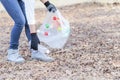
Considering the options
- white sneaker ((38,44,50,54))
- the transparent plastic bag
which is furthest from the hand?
white sneaker ((38,44,50,54))

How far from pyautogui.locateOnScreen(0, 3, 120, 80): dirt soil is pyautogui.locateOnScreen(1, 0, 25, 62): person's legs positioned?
0.11 m

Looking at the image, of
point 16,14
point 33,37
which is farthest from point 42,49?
point 16,14

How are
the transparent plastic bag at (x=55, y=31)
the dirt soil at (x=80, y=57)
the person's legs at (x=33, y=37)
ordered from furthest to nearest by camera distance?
1. the transparent plastic bag at (x=55, y=31)
2. the person's legs at (x=33, y=37)
3. the dirt soil at (x=80, y=57)

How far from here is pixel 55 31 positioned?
6.03 m

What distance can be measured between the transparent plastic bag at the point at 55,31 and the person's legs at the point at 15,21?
64 cm

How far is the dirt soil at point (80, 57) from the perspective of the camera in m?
4.92

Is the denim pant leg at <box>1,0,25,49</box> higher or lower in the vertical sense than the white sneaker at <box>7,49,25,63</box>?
higher

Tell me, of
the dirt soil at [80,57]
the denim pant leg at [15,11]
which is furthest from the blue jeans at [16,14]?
the dirt soil at [80,57]

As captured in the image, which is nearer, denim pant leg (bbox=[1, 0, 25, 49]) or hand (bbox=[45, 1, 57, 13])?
denim pant leg (bbox=[1, 0, 25, 49])

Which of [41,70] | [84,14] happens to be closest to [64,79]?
[41,70]

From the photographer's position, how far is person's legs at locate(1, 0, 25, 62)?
208 inches

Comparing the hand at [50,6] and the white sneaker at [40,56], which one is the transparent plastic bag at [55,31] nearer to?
the hand at [50,6]

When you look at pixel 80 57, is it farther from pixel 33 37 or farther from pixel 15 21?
pixel 15 21

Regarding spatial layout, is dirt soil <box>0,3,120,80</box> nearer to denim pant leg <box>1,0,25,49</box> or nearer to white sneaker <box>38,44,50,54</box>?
white sneaker <box>38,44,50,54</box>
